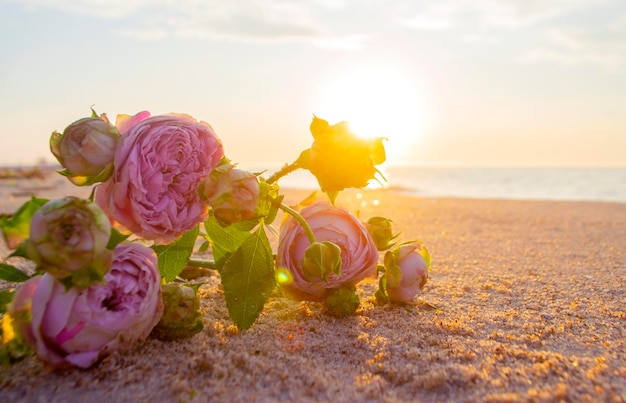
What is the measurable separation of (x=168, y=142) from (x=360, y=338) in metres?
0.72

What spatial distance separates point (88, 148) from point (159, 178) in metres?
0.18

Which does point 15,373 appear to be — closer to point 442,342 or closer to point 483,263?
Result: point 442,342

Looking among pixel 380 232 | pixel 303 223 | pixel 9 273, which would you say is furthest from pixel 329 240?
pixel 9 273

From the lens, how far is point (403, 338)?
145 cm

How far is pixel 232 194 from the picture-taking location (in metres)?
1.11

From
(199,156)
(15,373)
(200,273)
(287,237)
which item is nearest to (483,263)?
(200,273)

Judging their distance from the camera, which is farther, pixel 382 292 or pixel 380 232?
pixel 382 292

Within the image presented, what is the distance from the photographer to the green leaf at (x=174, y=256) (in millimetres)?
1506

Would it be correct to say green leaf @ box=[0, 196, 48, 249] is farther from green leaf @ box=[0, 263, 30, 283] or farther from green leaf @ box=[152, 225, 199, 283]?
green leaf @ box=[152, 225, 199, 283]

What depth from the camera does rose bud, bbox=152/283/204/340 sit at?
1257mm

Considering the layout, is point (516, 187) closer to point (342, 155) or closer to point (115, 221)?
point (342, 155)

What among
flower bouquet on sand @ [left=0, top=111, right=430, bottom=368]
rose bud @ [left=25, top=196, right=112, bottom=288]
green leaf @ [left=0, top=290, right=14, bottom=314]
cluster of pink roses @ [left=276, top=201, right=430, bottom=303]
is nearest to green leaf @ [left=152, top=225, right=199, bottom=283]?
flower bouquet on sand @ [left=0, top=111, right=430, bottom=368]

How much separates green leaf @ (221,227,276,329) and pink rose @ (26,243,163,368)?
10.7 inches

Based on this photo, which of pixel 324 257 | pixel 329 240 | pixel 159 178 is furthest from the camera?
pixel 329 240
